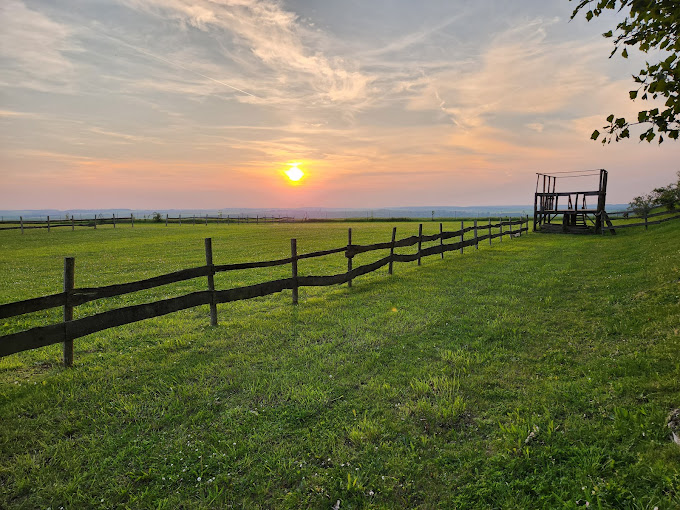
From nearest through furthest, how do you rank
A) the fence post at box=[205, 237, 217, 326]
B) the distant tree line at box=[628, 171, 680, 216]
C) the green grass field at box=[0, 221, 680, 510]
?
the green grass field at box=[0, 221, 680, 510] < the fence post at box=[205, 237, 217, 326] < the distant tree line at box=[628, 171, 680, 216]

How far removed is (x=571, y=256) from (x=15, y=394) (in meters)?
19.6

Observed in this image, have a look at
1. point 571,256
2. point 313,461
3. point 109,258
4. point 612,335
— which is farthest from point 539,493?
point 109,258

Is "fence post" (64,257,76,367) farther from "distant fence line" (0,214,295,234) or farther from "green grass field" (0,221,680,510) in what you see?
"distant fence line" (0,214,295,234)

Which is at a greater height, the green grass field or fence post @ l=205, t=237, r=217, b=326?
fence post @ l=205, t=237, r=217, b=326

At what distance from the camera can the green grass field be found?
3225 millimetres

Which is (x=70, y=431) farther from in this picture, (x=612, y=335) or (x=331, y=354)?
(x=612, y=335)

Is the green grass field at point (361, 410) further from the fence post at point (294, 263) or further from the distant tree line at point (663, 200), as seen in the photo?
the distant tree line at point (663, 200)

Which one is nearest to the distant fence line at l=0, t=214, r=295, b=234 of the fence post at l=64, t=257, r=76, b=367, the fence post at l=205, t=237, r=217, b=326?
the fence post at l=205, t=237, r=217, b=326

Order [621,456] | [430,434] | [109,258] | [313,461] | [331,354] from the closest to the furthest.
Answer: [621,456]
[313,461]
[430,434]
[331,354]
[109,258]

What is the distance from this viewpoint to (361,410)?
4.48m

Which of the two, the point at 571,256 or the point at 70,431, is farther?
the point at 571,256

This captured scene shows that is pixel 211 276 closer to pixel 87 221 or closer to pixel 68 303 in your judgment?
pixel 68 303

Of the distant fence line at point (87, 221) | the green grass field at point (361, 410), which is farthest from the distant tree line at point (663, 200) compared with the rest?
the distant fence line at point (87, 221)

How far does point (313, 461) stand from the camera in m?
3.64
